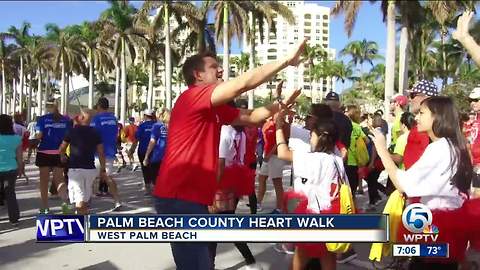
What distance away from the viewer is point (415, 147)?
378 cm

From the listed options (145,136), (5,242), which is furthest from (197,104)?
(145,136)

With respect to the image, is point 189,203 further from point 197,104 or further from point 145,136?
point 145,136

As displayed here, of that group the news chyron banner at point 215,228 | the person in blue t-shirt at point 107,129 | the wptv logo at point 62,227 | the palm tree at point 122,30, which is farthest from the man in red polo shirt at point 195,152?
the palm tree at point 122,30

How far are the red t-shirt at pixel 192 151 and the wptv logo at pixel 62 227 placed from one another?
500mm

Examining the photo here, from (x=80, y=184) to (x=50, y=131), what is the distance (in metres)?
2.14

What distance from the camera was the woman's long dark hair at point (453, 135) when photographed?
117 inches

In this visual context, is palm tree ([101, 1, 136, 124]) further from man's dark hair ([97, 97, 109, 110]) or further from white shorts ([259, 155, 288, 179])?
white shorts ([259, 155, 288, 179])

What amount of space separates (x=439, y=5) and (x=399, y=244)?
87.9ft

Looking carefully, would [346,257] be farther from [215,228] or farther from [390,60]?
[390,60]

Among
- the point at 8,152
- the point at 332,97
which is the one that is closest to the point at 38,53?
the point at 8,152

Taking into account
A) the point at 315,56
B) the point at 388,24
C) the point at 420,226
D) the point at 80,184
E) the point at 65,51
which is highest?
the point at 315,56

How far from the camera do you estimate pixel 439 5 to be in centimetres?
2683

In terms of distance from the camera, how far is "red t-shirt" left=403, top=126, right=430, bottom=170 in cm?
369

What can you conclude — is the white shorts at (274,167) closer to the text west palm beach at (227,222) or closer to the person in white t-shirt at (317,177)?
the person in white t-shirt at (317,177)
